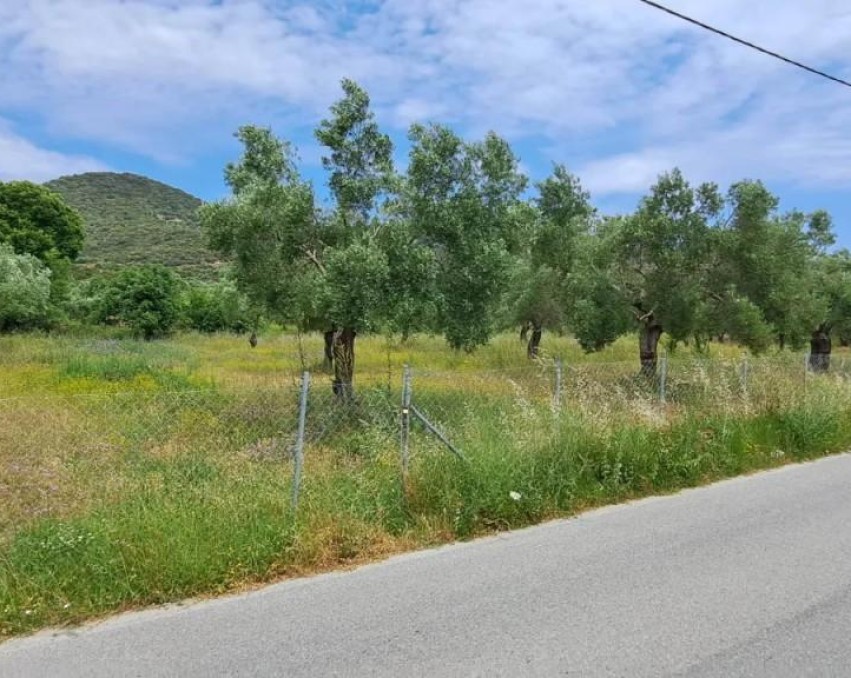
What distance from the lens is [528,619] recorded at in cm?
374

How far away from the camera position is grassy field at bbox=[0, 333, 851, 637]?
4168 mm

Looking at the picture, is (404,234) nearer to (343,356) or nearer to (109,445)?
(343,356)

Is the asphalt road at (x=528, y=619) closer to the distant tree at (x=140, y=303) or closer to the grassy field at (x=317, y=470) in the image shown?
the grassy field at (x=317, y=470)

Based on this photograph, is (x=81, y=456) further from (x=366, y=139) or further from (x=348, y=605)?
(x=366, y=139)

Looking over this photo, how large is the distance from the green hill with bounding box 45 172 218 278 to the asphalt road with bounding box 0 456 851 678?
5776 centimetres

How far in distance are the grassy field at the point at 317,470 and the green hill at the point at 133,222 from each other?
5349 cm

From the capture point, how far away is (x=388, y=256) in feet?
35.6

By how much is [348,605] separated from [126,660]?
127cm

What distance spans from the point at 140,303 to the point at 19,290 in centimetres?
1023

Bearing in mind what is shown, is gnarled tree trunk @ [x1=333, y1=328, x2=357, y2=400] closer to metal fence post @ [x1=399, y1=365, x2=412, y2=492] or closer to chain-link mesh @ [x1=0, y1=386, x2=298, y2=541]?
chain-link mesh @ [x1=0, y1=386, x2=298, y2=541]

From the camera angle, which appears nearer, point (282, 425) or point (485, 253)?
point (282, 425)

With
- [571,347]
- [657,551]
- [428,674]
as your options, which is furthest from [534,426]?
[571,347]

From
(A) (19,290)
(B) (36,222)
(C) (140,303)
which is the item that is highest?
(B) (36,222)

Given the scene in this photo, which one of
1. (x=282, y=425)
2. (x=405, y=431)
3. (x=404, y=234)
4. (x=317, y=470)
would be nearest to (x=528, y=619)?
(x=405, y=431)
